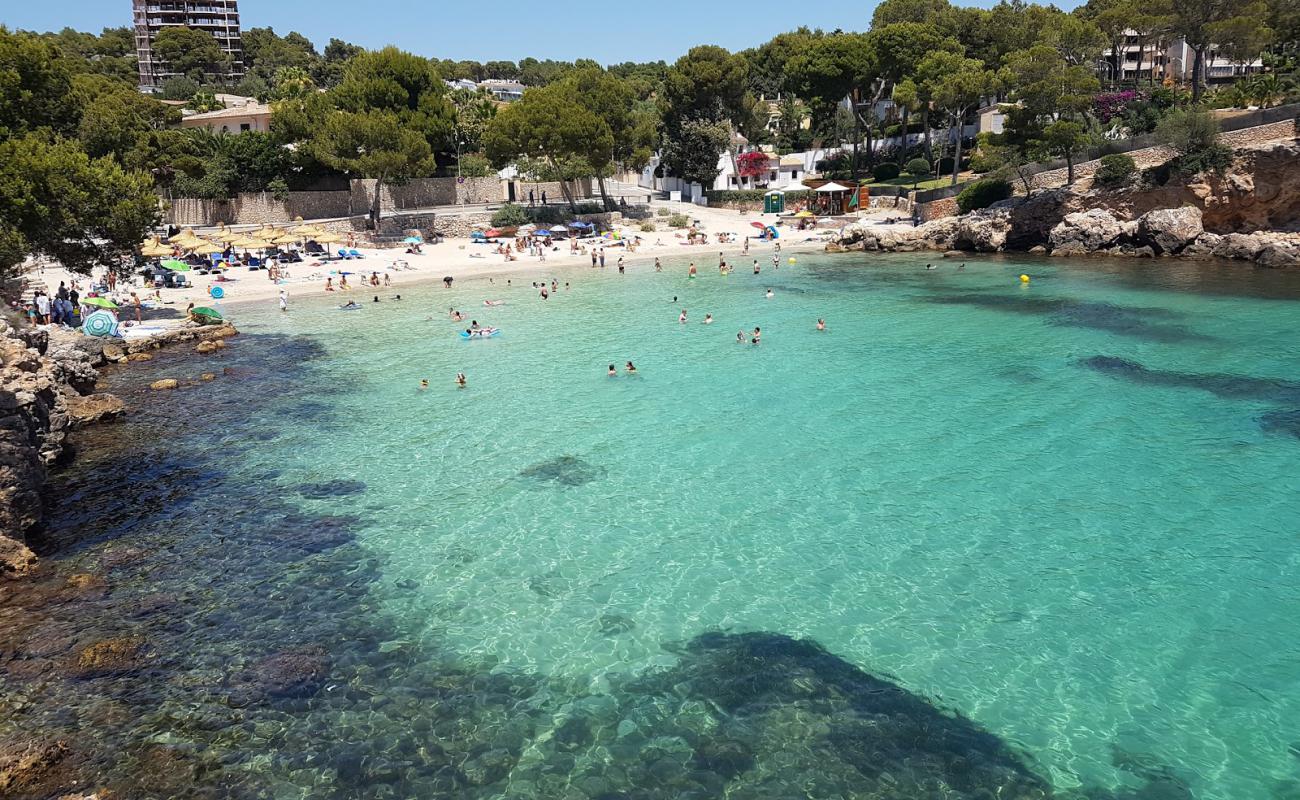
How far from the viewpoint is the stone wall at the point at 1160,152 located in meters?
45.1

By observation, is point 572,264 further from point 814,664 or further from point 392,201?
point 814,664

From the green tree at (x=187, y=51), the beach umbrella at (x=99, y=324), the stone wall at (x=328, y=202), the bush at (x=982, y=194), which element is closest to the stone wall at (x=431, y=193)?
the stone wall at (x=328, y=202)

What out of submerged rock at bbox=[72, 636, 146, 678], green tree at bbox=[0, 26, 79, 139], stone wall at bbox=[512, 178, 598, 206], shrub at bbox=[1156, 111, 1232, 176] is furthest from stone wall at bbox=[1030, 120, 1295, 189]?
submerged rock at bbox=[72, 636, 146, 678]

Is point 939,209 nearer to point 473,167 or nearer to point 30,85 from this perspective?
point 473,167

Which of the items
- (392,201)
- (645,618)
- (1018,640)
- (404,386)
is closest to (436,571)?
(645,618)

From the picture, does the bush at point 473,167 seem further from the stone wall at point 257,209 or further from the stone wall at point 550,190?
the stone wall at point 257,209

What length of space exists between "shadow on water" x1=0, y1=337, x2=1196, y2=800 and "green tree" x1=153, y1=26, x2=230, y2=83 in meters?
146

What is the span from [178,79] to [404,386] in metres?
119

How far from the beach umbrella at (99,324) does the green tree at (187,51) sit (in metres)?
123

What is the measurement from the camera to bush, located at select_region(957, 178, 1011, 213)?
5519 centimetres

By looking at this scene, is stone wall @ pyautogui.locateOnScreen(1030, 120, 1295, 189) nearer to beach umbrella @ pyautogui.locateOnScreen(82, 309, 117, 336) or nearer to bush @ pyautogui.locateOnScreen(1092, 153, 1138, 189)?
bush @ pyautogui.locateOnScreen(1092, 153, 1138, 189)

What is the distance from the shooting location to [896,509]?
17.4 meters

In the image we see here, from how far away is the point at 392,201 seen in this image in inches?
2707

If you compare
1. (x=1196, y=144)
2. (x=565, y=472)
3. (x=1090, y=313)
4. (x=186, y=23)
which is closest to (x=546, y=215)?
(x=1090, y=313)
